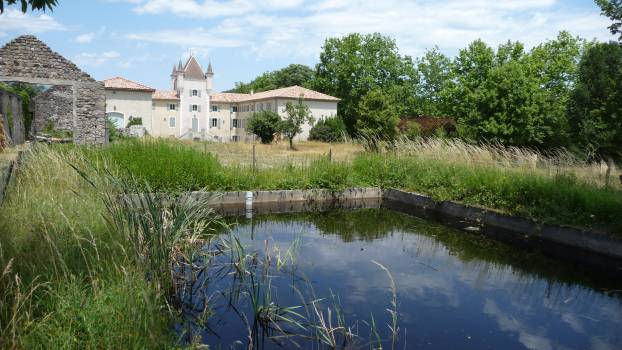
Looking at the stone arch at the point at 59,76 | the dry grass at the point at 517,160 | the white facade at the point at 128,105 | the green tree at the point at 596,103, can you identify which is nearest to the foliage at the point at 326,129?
the white facade at the point at 128,105

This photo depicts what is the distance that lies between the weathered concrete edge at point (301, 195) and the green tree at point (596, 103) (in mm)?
11713

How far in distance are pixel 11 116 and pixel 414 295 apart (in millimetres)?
16320

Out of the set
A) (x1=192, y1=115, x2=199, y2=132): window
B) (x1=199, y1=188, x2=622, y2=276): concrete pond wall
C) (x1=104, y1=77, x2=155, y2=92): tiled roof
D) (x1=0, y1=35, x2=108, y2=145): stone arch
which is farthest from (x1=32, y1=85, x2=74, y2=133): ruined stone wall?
(x1=192, y1=115, x2=199, y2=132): window

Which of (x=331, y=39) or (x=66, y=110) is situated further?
(x=331, y=39)

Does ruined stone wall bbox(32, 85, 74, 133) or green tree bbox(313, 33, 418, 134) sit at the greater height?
green tree bbox(313, 33, 418, 134)

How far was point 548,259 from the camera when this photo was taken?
7.14 metres

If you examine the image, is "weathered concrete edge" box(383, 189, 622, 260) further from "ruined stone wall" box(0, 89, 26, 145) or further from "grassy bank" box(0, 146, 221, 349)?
"ruined stone wall" box(0, 89, 26, 145)

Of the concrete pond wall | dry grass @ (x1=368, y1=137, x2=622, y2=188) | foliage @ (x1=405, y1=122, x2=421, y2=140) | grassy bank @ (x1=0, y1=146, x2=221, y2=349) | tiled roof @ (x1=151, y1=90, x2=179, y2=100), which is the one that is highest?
tiled roof @ (x1=151, y1=90, x2=179, y2=100)

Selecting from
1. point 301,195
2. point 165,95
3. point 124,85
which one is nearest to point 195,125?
point 165,95

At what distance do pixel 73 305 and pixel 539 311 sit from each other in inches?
174

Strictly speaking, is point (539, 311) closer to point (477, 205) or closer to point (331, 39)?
point (477, 205)

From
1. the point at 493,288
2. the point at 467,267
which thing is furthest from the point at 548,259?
the point at 493,288

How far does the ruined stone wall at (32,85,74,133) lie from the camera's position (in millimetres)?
20359

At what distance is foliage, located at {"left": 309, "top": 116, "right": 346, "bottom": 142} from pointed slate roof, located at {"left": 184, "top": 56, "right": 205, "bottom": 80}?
50.7ft
